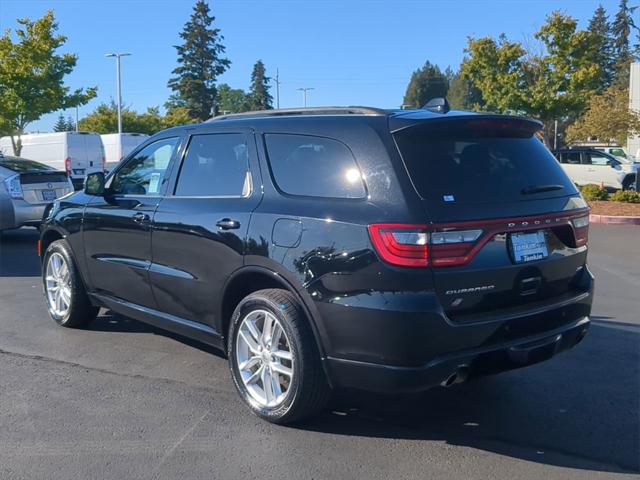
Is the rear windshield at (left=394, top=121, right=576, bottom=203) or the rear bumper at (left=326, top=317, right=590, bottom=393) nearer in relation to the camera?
the rear bumper at (left=326, top=317, right=590, bottom=393)

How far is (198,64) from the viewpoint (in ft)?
213

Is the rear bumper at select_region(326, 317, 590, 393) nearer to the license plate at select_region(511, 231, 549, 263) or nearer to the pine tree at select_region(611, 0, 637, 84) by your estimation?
the license plate at select_region(511, 231, 549, 263)

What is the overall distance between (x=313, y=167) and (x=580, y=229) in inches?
66.8

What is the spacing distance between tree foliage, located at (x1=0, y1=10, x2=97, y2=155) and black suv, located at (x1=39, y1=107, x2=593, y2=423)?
23621 millimetres

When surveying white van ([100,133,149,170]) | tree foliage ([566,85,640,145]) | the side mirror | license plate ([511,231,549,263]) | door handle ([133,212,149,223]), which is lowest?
license plate ([511,231,549,263])

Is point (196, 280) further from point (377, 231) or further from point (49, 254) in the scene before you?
point (49, 254)

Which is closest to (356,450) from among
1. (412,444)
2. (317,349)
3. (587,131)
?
(412,444)

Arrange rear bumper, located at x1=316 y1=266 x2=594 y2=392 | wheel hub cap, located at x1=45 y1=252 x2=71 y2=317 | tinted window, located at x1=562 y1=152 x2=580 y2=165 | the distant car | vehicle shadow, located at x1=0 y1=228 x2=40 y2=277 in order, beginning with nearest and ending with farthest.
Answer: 1. rear bumper, located at x1=316 y1=266 x2=594 y2=392
2. wheel hub cap, located at x1=45 y1=252 x2=71 y2=317
3. vehicle shadow, located at x1=0 y1=228 x2=40 y2=277
4. the distant car
5. tinted window, located at x1=562 y1=152 x2=580 y2=165

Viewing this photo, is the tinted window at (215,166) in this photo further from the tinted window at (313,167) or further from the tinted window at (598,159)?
the tinted window at (598,159)

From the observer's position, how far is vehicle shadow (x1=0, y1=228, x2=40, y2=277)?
31.4 feet

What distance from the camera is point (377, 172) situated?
12.2ft

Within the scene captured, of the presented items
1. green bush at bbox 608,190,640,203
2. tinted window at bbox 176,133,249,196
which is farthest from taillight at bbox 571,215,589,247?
green bush at bbox 608,190,640,203

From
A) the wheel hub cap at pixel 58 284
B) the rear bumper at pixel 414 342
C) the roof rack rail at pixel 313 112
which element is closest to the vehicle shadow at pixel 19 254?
the wheel hub cap at pixel 58 284

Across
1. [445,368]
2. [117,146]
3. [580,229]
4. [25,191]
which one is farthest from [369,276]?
[117,146]
